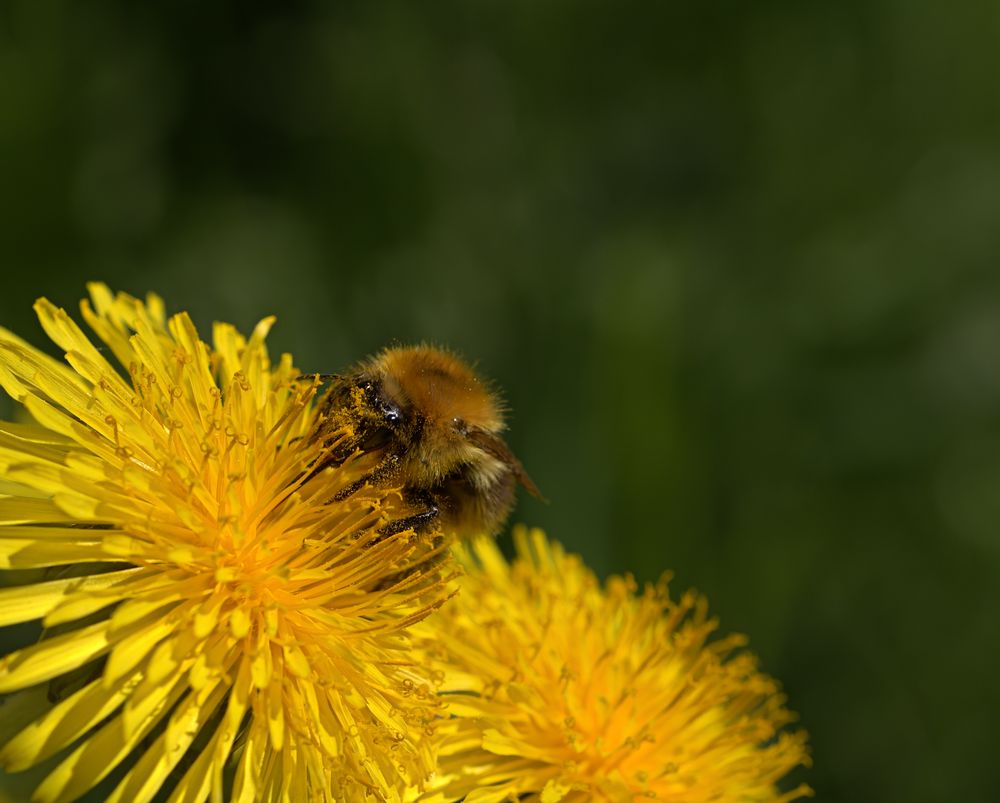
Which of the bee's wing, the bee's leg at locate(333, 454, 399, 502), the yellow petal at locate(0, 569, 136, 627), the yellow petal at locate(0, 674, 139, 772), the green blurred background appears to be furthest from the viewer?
the green blurred background

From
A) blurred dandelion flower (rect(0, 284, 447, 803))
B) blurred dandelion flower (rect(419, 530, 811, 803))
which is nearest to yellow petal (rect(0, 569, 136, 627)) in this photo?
blurred dandelion flower (rect(0, 284, 447, 803))

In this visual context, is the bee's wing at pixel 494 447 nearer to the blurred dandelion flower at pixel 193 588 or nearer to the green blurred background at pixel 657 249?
the blurred dandelion flower at pixel 193 588

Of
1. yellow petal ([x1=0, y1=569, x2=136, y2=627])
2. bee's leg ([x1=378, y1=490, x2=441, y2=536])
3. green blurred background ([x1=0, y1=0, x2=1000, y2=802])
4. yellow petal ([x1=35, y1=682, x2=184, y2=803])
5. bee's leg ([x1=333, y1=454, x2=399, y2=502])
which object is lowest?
yellow petal ([x1=35, y1=682, x2=184, y2=803])

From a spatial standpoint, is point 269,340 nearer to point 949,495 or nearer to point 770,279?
point 770,279

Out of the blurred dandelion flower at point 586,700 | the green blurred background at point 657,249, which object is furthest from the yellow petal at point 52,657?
the green blurred background at point 657,249

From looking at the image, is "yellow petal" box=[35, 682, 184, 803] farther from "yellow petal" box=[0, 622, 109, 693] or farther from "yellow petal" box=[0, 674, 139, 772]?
"yellow petal" box=[0, 622, 109, 693]
